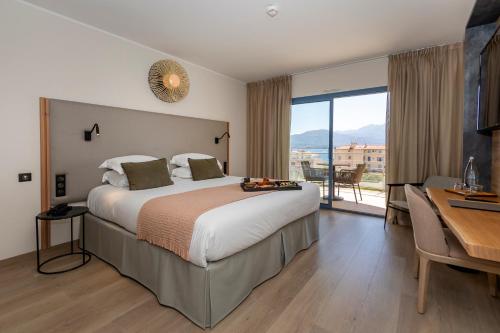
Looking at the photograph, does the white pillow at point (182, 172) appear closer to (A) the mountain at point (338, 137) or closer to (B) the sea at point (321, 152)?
(A) the mountain at point (338, 137)

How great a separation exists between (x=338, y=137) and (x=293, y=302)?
3437 millimetres

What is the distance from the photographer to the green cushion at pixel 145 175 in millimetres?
2518

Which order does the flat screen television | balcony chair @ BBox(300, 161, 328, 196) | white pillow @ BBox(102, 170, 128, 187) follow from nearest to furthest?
the flat screen television, white pillow @ BBox(102, 170, 128, 187), balcony chair @ BBox(300, 161, 328, 196)

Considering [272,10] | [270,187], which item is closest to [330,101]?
[272,10]

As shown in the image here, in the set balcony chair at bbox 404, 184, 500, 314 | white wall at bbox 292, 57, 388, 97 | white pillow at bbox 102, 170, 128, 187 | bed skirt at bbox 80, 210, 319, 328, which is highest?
white wall at bbox 292, 57, 388, 97

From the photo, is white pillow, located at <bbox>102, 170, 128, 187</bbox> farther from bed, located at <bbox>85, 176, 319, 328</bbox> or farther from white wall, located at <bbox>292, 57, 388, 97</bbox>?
white wall, located at <bbox>292, 57, 388, 97</bbox>

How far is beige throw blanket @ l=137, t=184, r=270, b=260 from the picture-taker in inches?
61.9

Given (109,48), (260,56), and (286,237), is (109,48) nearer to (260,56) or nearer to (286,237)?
(260,56)

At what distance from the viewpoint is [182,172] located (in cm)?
340

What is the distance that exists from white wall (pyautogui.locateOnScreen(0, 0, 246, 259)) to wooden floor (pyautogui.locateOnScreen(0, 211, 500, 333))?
0.54 meters

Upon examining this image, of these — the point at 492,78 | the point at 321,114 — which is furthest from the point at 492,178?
the point at 321,114

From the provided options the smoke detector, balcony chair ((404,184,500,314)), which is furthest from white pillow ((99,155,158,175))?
balcony chair ((404,184,500,314))

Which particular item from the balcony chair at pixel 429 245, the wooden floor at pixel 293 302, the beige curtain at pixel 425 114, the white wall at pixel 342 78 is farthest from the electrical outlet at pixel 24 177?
the beige curtain at pixel 425 114

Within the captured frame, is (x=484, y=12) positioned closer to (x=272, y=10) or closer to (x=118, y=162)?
(x=272, y=10)
